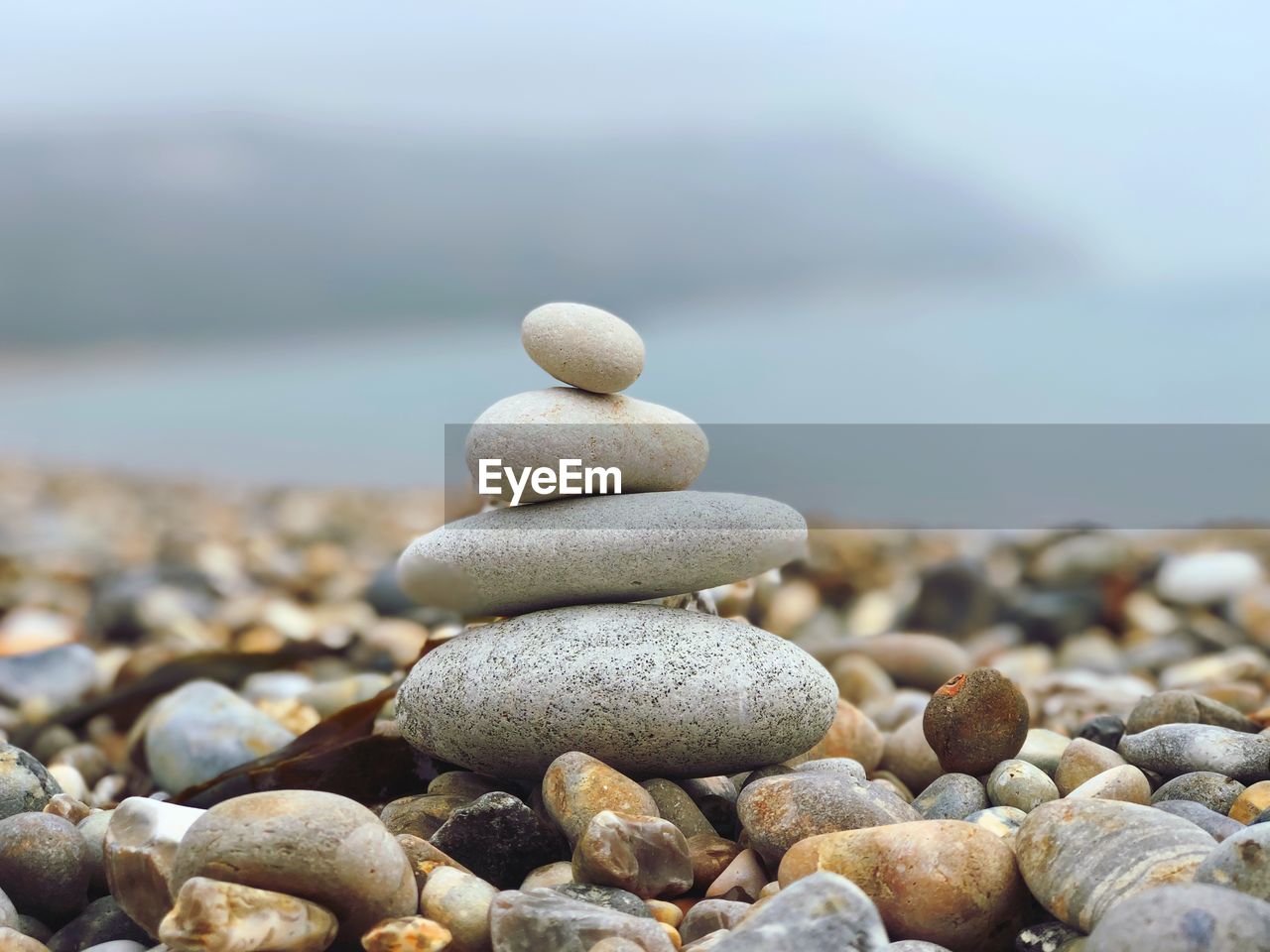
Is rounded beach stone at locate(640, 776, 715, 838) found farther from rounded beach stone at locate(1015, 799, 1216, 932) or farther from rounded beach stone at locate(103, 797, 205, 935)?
rounded beach stone at locate(103, 797, 205, 935)

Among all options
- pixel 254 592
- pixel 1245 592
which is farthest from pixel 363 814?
pixel 1245 592

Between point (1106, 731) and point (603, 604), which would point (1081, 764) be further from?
point (603, 604)

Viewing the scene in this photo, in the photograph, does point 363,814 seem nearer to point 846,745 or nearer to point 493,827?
Answer: point 493,827

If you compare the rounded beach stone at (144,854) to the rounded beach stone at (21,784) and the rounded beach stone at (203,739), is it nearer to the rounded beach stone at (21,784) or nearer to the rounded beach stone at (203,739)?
the rounded beach stone at (21,784)

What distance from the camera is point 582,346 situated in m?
3.66

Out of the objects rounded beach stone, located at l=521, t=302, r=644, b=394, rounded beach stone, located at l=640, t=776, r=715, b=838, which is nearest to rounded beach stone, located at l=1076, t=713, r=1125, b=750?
rounded beach stone, located at l=640, t=776, r=715, b=838

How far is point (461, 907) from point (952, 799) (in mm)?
1516

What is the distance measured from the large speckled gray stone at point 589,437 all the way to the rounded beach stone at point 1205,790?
5.48 ft

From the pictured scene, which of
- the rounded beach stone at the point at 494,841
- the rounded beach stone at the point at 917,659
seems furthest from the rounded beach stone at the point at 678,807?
the rounded beach stone at the point at 917,659

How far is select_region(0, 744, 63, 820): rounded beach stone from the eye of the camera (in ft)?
11.1

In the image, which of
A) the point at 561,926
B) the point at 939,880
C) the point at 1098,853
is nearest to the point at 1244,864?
the point at 1098,853

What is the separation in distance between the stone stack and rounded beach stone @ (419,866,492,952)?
803 mm

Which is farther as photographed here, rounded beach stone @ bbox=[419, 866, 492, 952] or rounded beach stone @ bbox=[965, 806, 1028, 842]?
rounded beach stone @ bbox=[965, 806, 1028, 842]

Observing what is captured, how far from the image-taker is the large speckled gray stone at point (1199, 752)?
3.38 m
